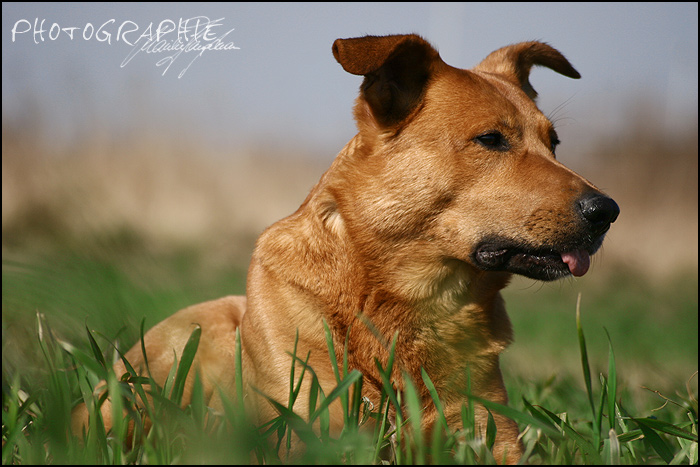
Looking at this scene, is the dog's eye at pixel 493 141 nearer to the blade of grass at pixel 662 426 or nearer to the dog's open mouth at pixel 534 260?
the dog's open mouth at pixel 534 260

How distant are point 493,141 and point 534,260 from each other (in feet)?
1.93

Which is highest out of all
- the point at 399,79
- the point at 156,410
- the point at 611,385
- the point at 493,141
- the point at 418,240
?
the point at 399,79

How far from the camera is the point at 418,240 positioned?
306 centimetres

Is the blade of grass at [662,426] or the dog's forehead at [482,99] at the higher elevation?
the dog's forehead at [482,99]

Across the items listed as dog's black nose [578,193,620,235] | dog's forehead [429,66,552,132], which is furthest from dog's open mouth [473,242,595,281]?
dog's forehead [429,66,552,132]

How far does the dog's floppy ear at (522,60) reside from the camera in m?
3.91

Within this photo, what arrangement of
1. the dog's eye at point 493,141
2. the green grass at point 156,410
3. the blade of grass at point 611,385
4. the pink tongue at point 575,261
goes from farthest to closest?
the dog's eye at point 493,141
the pink tongue at point 575,261
the blade of grass at point 611,385
the green grass at point 156,410

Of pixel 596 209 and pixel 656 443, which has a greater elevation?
pixel 596 209

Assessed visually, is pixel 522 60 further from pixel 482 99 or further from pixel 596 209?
pixel 596 209

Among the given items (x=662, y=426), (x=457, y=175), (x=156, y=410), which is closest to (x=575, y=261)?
(x=457, y=175)

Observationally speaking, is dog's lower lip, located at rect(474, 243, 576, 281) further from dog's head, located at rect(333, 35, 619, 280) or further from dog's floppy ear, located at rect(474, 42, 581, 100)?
dog's floppy ear, located at rect(474, 42, 581, 100)

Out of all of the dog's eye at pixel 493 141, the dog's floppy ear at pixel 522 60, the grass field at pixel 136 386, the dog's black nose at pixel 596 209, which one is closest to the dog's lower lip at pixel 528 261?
the dog's black nose at pixel 596 209

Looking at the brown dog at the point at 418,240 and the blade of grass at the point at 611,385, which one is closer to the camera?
the blade of grass at the point at 611,385

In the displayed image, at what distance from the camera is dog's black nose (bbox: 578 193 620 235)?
9.07ft
